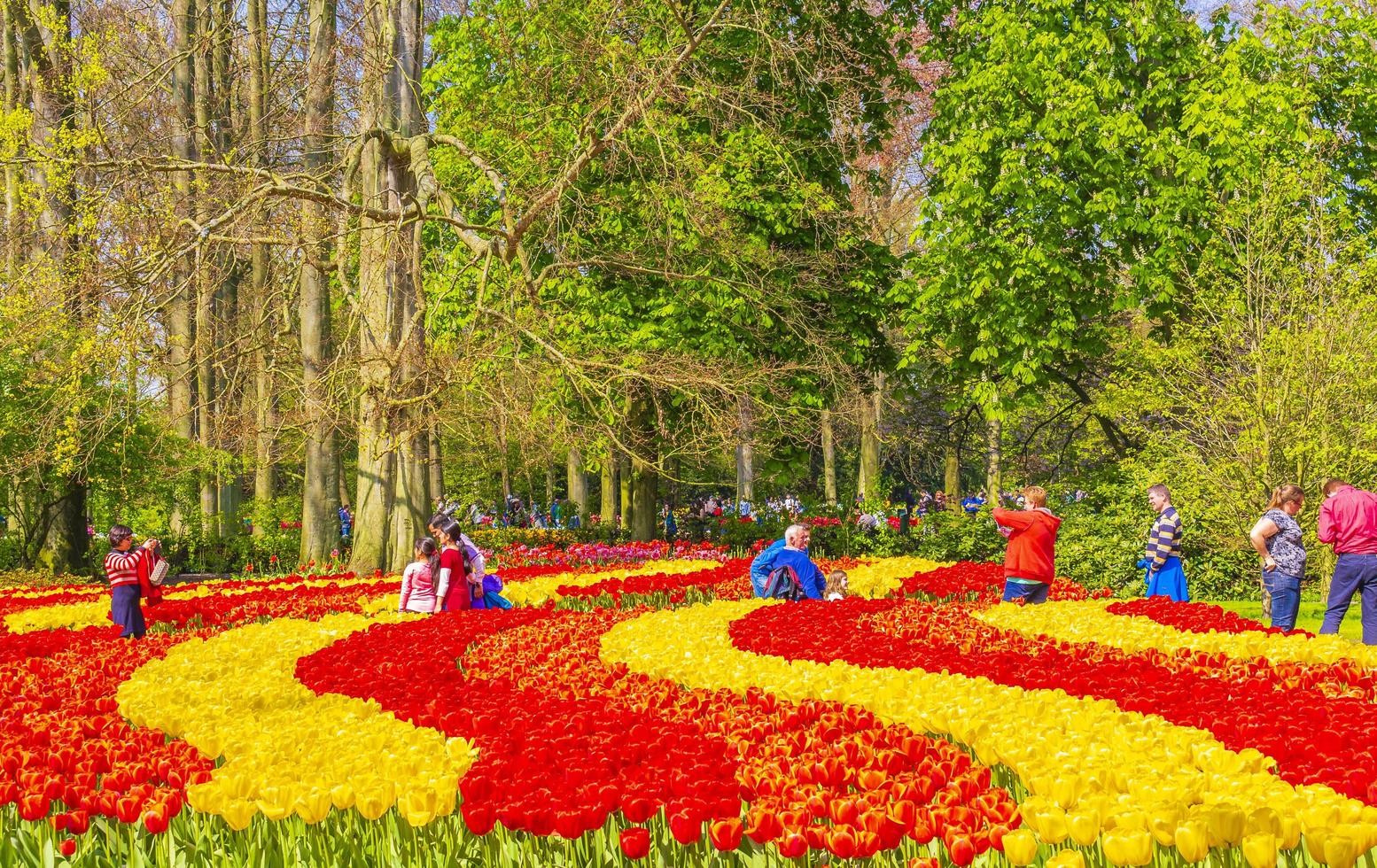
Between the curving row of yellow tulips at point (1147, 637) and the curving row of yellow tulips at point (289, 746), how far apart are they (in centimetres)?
488

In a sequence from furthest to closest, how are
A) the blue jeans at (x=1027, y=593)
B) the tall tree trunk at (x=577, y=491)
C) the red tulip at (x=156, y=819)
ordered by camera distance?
the tall tree trunk at (x=577, y=491) → the blue jeans at (x=1027, y=593) → the red tulip at (x=156, y=819)

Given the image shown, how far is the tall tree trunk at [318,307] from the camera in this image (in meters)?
16.7

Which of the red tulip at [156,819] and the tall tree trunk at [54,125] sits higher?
the tall tree trunk at [54,125]

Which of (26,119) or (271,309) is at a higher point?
(26,119)

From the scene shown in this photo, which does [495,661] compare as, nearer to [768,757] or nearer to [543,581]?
[768,757]

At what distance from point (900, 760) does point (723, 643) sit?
3872 mm

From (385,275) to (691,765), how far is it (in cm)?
1223

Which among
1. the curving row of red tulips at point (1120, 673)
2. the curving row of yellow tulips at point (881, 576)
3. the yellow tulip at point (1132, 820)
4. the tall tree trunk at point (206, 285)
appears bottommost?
the curving row of yellow tulips at point (881, 576)

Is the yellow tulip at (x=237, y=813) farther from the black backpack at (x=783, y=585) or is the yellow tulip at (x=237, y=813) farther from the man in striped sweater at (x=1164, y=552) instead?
the man in striped sweater at (x=1164, y=552)

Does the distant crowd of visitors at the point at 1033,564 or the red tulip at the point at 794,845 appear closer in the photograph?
the red tulip at the point at 794,845

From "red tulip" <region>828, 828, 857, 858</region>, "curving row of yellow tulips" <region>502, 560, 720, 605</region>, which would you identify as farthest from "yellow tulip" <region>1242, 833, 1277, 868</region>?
"curving row of yellow tulips" <region>502, 560, 720, 605</region>

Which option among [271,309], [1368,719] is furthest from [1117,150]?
[1368,719]

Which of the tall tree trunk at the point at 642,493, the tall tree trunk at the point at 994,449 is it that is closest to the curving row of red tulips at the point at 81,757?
the tall tree trunk at the point at 642,493

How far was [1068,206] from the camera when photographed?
1830cm
